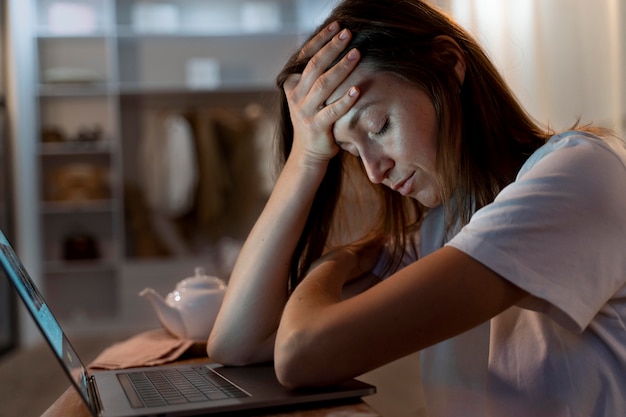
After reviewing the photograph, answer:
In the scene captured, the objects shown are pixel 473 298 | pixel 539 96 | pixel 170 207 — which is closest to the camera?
pixel 473 298

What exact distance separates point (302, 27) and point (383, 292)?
17.3ft

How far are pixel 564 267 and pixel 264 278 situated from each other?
18.2 inches

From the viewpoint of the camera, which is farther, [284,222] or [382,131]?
[284,222]

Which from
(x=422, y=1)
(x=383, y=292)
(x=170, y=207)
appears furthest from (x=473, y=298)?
(x=170, y=207)

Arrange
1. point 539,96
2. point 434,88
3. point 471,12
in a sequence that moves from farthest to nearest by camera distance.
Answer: point 471,12 < point 539,96 < point 434,88

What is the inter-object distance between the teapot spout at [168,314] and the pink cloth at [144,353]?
0.02 m

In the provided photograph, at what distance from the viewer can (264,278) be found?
114 cm

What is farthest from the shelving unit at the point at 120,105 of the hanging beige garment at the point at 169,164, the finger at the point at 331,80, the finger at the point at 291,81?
the finger at the point at 331,80

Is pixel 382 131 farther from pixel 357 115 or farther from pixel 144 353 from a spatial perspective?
pixel 144 353

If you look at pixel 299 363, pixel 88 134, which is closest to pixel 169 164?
pixel 88 134

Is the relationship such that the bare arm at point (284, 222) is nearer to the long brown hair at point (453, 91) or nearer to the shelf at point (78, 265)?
the long brown hair at point (453, 91)

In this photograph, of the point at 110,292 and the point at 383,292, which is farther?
the point at 110,292

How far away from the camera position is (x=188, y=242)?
564 cm

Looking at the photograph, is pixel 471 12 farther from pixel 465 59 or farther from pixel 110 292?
pixel 110 292
